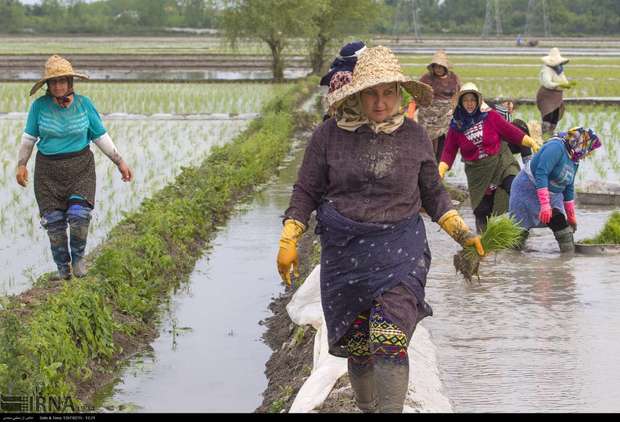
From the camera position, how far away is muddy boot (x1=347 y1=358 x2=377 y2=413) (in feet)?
14.6

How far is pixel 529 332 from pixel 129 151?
10.5 meters

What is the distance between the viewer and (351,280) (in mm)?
4340

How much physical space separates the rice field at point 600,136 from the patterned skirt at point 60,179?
536 centimetres

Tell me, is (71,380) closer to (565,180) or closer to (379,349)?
(379,349)

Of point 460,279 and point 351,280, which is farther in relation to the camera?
point 460,279

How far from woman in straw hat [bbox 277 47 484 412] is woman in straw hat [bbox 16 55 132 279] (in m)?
3.10

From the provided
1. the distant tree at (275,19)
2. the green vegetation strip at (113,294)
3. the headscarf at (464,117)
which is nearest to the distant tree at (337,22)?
the distant tree at (275,19)

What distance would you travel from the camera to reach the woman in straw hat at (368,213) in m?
4.30

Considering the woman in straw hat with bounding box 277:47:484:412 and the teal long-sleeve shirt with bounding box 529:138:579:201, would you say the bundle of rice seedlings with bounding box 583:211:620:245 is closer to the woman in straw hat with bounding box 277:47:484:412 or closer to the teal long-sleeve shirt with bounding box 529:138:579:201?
the teal long-sleeve shirt with bounding box 529:138:579:201

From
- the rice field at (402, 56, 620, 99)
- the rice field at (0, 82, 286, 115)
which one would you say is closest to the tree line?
the rice field at (402, 56, 620, 99)

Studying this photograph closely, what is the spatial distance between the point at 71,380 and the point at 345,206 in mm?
2016

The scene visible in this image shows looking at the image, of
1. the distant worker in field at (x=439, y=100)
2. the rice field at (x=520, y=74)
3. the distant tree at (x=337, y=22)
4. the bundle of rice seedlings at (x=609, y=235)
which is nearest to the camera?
the bundle of rice seedlings at (x=609, y=235)

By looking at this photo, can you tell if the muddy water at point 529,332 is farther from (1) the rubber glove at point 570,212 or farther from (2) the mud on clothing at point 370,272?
(2) the mud on clothing at point 370,272

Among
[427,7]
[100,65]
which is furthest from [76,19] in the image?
[100,65]
